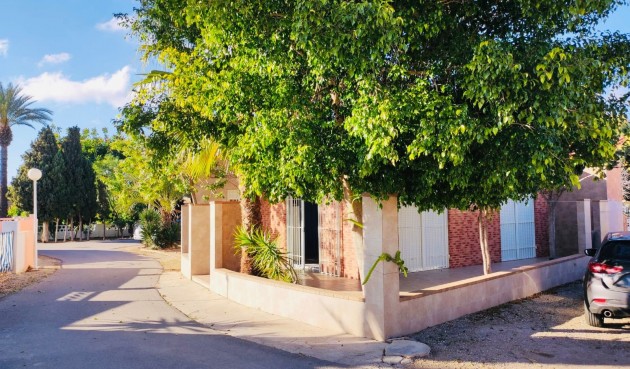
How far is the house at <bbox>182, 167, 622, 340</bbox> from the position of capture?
25.7 ft

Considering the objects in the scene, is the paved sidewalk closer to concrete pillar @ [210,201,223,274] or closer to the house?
the house

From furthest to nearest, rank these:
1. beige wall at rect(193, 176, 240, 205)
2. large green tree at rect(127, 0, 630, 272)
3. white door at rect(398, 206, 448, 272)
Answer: beige wall at rect(193, 176, 240, 205)
white door at rect(398, 206, 448, 272)
large green tree at rect(127, 0, 630, 272)

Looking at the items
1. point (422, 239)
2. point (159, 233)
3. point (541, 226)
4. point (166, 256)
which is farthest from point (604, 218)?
point (159, 233)

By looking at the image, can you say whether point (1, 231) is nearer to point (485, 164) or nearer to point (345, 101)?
point (345, 101)

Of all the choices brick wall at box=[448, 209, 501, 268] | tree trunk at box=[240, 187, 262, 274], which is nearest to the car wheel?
brick wall at box=[448, 209, 501, 268]

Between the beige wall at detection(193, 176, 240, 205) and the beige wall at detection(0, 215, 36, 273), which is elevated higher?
the beige wall at detection(193, 176, 240, 205)

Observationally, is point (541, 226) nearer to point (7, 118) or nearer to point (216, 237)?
point (216, 237)

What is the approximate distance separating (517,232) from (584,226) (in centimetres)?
210

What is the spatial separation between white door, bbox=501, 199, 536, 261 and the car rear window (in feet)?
27.5

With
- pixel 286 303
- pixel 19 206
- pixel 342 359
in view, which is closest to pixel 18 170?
pixel 19 206

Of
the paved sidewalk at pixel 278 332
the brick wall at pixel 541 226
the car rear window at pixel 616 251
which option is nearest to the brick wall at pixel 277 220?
the paved sidewalk at pixel 278 332

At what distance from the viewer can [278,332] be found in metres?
8.20

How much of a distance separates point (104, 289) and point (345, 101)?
28.9 ft

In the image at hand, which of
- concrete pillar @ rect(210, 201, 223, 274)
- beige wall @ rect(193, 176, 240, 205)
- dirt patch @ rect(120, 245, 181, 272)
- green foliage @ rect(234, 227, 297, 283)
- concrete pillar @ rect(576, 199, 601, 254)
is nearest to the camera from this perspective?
green foliage @ rect(234, 227, 297, 283)
